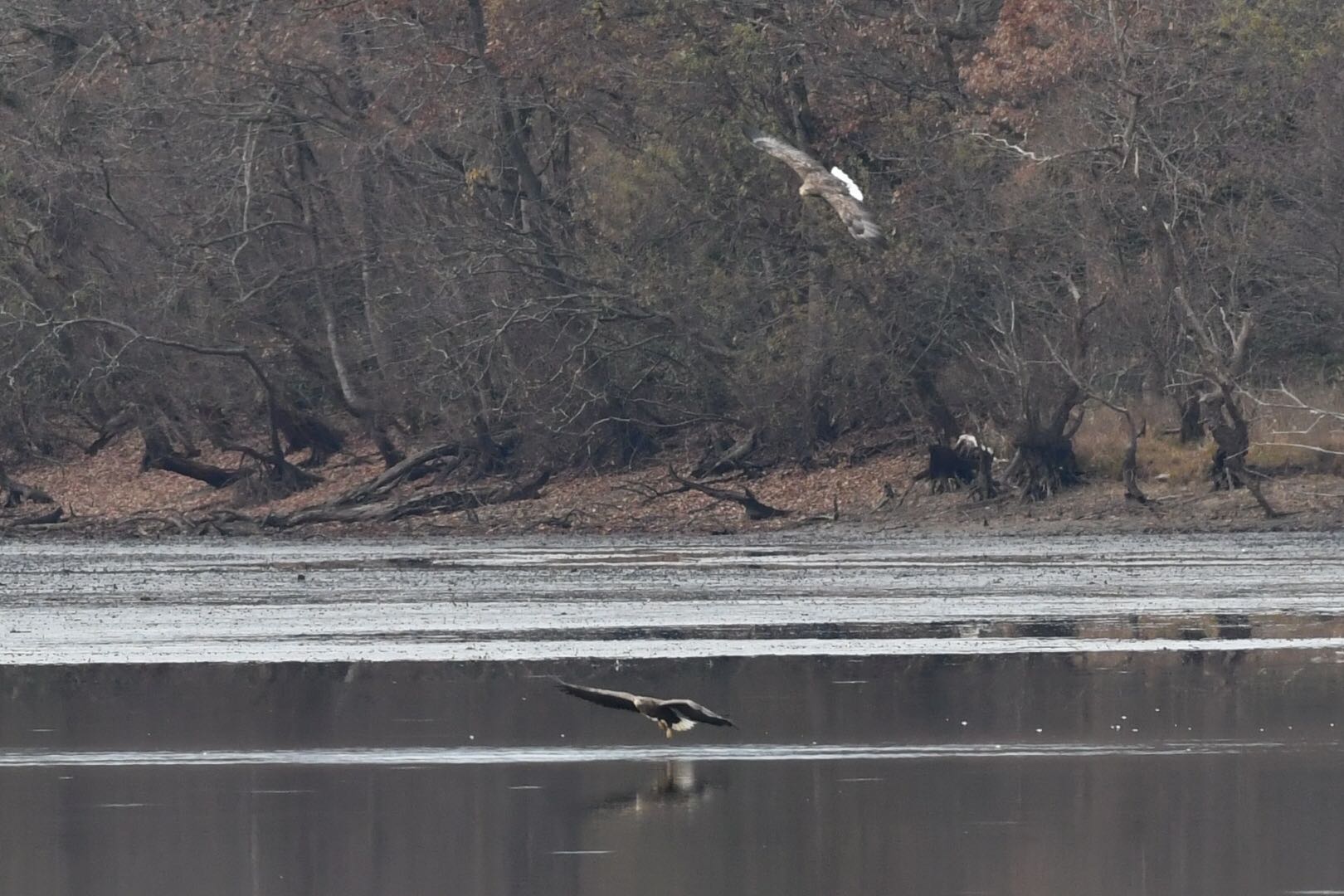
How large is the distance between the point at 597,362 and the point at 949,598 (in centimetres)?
1653

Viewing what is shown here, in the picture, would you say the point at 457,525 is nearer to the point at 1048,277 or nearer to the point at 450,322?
the point at 450,322

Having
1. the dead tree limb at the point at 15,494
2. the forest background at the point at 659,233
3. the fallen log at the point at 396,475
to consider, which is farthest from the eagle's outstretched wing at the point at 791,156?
the dead tree limb at the point at 15,494

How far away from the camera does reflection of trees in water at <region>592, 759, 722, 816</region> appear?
988 centimetres

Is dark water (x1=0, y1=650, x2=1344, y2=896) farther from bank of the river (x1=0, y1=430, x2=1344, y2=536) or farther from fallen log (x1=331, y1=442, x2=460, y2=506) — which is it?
fallen log (x1=331, y1=442, x2=460, y2=506)

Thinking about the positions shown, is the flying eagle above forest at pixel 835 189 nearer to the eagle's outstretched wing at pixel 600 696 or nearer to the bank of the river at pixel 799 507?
the eagle's outstretched wing at pixel 600 696

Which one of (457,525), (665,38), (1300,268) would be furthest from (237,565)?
(1300,268)


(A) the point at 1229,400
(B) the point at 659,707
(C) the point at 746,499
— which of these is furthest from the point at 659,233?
(B) the point at 659,707

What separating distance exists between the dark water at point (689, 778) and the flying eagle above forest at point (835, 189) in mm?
4660

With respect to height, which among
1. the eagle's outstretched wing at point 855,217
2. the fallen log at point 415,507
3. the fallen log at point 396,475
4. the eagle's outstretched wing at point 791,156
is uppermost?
the eagle's outstretched wing at point 791,156

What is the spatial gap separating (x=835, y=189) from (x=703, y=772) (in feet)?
32.1

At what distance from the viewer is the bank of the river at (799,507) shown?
2942 centimetres

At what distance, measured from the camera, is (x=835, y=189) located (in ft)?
64.9

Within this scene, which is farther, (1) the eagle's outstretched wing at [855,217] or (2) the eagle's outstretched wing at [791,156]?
(2) the eagle's outstretched wing at [791,156]

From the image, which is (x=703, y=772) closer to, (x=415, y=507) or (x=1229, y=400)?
(x=1229, y=400)
